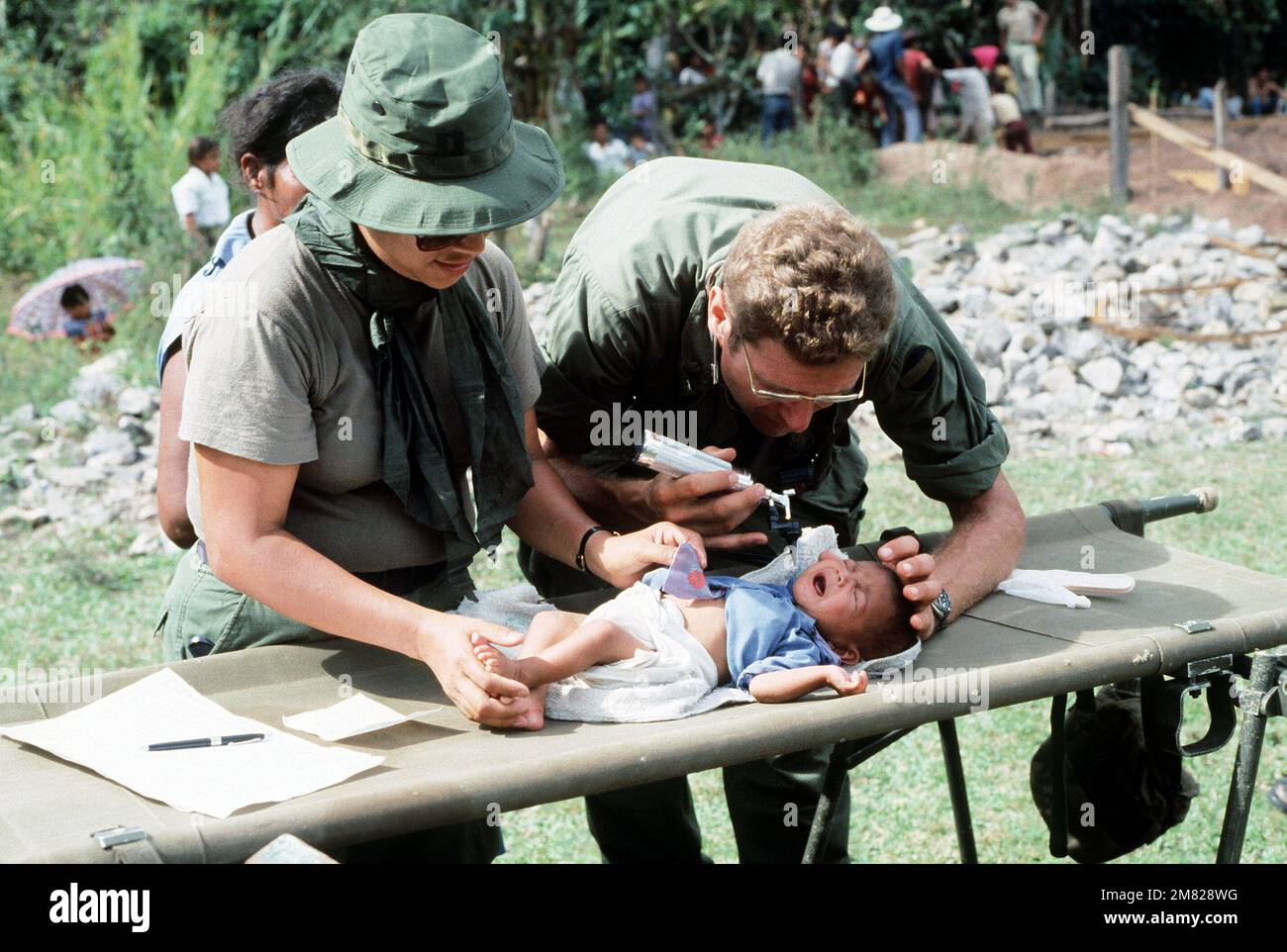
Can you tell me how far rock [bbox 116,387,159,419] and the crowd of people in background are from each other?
7.53m

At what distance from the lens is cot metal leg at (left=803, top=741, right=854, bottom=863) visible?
2977 millimetres

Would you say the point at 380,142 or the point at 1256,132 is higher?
the point at 380,142

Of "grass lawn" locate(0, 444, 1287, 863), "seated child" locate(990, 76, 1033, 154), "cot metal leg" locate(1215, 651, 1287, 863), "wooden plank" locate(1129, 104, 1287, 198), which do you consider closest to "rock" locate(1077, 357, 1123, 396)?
"grass lawn" locate(0, 444, 1287, 863)

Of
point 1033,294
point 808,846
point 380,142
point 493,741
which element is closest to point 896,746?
point 808,846

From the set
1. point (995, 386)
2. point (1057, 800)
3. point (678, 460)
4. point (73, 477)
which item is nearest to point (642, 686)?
point (678, 460)

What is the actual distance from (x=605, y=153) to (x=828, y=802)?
13.0 m

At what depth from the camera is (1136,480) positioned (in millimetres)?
6867

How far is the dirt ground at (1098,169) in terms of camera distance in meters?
12.6

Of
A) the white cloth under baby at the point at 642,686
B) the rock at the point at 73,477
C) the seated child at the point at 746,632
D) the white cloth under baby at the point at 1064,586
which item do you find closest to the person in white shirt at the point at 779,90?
the rock at the point at 73,477

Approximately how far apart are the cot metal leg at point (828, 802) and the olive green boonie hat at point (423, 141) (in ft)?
4.31

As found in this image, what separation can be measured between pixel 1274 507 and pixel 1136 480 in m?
0.69

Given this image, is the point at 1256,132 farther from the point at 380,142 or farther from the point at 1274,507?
the point at 380,142

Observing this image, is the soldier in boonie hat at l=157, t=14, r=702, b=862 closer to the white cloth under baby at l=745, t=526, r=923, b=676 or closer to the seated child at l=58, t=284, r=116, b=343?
the white cloth under baby at l=745, t=526, r=923, b=676

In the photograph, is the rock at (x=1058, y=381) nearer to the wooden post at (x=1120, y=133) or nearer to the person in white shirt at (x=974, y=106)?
the wooden post at (x=1120, y=133)
